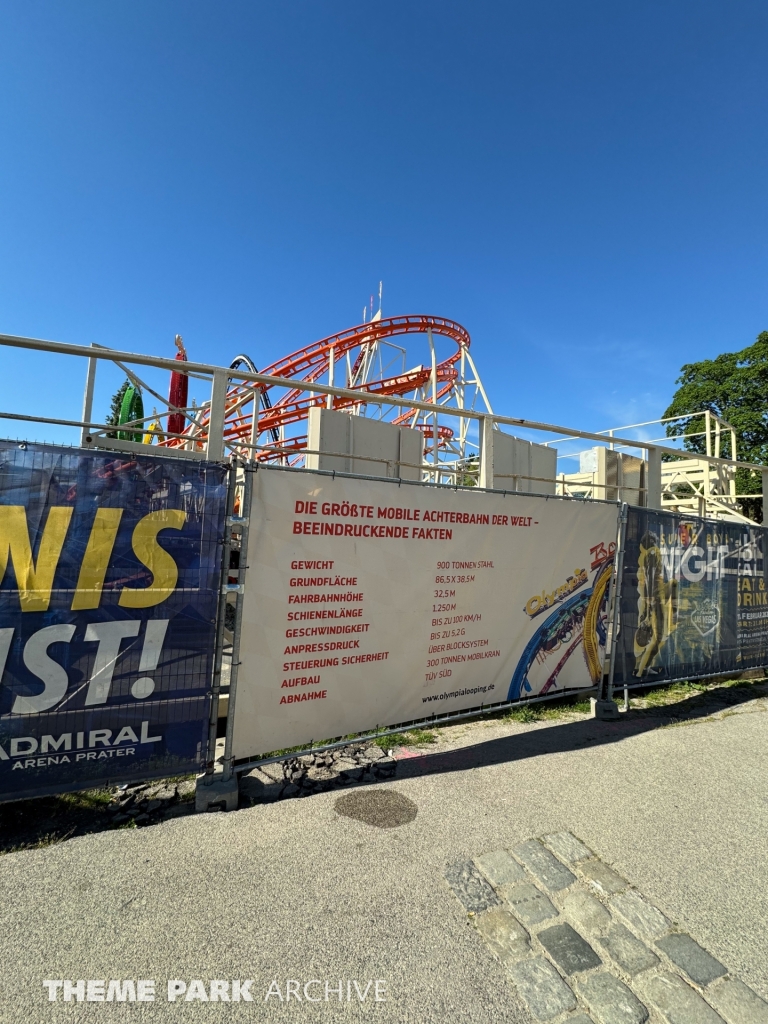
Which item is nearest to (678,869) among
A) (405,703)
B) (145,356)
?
(405,703)

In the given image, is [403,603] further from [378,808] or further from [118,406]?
[118,406]

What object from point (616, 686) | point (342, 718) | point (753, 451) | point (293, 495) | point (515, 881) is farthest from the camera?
point (753, 451)

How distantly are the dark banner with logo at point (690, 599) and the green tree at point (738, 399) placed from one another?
2125cm

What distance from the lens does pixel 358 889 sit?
241 cm

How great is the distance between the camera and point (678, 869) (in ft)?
8.68

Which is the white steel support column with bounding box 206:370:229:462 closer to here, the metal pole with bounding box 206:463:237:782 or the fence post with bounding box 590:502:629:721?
the metal pole with bounding box 206:463:237:782

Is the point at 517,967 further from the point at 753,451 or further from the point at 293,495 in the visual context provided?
the point at 753,451

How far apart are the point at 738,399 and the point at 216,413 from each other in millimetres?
33678

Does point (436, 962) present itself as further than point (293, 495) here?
No

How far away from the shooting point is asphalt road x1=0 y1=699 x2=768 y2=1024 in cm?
187

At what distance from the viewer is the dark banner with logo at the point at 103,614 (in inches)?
105

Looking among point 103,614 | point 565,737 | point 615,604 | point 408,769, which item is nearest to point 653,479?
point 615,604

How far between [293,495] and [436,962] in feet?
8.21

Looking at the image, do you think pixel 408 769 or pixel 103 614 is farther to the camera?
pixel 408 769
